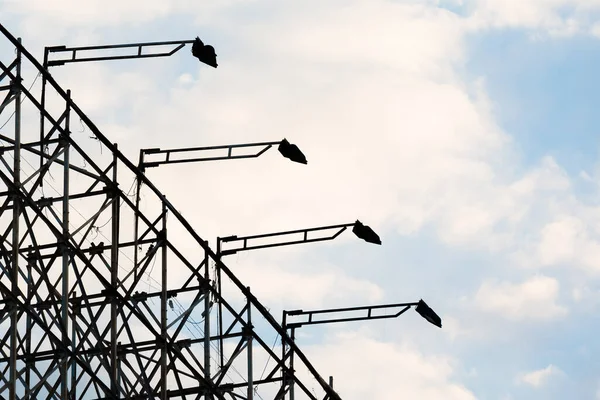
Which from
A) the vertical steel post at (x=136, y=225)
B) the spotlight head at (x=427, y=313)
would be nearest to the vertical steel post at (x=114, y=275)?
the vertical steel post at (x=136, y=225)

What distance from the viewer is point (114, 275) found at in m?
38.2

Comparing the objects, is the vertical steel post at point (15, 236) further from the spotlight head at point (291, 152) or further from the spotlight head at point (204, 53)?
the spotlight head at point (291, 152)

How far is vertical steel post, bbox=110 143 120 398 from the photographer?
3753 cm

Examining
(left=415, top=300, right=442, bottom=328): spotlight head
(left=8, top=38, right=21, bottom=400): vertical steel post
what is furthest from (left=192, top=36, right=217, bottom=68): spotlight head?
(left=415, top=300, right=442, bottom=328): spotlight head

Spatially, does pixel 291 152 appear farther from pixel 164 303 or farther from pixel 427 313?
pixel 427 313

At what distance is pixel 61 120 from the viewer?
123 feet

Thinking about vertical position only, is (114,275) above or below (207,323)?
below

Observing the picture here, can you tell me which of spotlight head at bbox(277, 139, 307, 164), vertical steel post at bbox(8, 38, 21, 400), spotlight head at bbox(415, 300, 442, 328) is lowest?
vertical steel post at bbox(8, 38, 21, 400)

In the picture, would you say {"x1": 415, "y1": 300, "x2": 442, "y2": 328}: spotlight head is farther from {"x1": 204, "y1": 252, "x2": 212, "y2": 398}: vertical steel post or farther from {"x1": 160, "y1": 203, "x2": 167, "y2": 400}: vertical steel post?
{"x1": 160, "y1": 203, "x2": 167, "y2": 400}: vertical steel post

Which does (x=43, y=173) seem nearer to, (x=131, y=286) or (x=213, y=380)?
(x=131, y=286)

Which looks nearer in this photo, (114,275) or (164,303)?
(114,275)

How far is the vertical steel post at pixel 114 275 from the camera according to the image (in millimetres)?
37531

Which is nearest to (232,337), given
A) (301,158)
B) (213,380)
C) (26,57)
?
(213,380)

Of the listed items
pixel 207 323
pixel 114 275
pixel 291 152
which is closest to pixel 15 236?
pixel 114 275
